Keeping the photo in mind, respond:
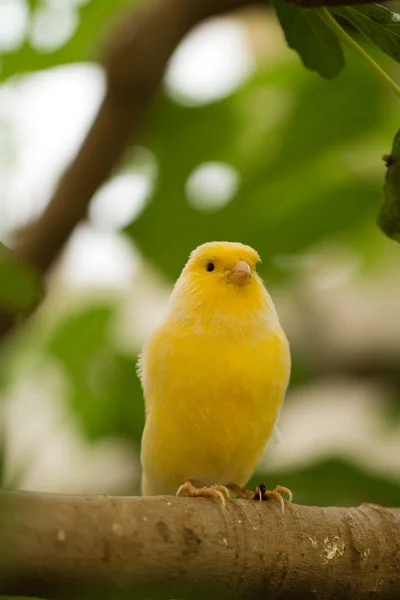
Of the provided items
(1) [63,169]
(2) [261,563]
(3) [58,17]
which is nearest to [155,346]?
(2) [261,563]

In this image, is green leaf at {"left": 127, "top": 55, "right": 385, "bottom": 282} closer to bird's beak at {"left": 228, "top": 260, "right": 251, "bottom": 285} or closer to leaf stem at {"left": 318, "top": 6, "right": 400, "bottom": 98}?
bird's beak at {"left": 228, "top": 260, "right": 251, "bottom": 285}

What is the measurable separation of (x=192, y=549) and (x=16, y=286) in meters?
0.36

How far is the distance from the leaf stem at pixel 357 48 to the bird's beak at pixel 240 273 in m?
0.37

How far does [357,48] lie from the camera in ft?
3.19

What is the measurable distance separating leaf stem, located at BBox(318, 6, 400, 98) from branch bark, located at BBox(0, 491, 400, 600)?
1.74ft

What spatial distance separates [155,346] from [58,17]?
130cm

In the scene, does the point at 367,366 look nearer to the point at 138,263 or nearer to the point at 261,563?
the point at 138,263

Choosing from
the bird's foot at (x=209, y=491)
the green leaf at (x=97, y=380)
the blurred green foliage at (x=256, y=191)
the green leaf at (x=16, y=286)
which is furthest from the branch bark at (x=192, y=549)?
the green leaf at (x=97, y=380)

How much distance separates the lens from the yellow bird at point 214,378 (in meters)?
1.21

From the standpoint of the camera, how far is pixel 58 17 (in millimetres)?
2229

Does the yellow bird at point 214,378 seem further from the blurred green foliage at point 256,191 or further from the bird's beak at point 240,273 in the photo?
the blurred green foliage at point 256,191

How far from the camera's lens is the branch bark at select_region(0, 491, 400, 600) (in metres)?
0.73

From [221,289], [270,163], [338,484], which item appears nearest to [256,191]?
[270,163]

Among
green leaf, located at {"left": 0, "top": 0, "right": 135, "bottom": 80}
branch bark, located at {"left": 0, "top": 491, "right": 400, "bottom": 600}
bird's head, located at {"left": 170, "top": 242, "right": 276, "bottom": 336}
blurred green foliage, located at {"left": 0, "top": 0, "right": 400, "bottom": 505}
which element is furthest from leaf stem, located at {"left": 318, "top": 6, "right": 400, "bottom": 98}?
green leaf, located at {"left": 0, "top": 0, "right": 135, "bottom": 80}
